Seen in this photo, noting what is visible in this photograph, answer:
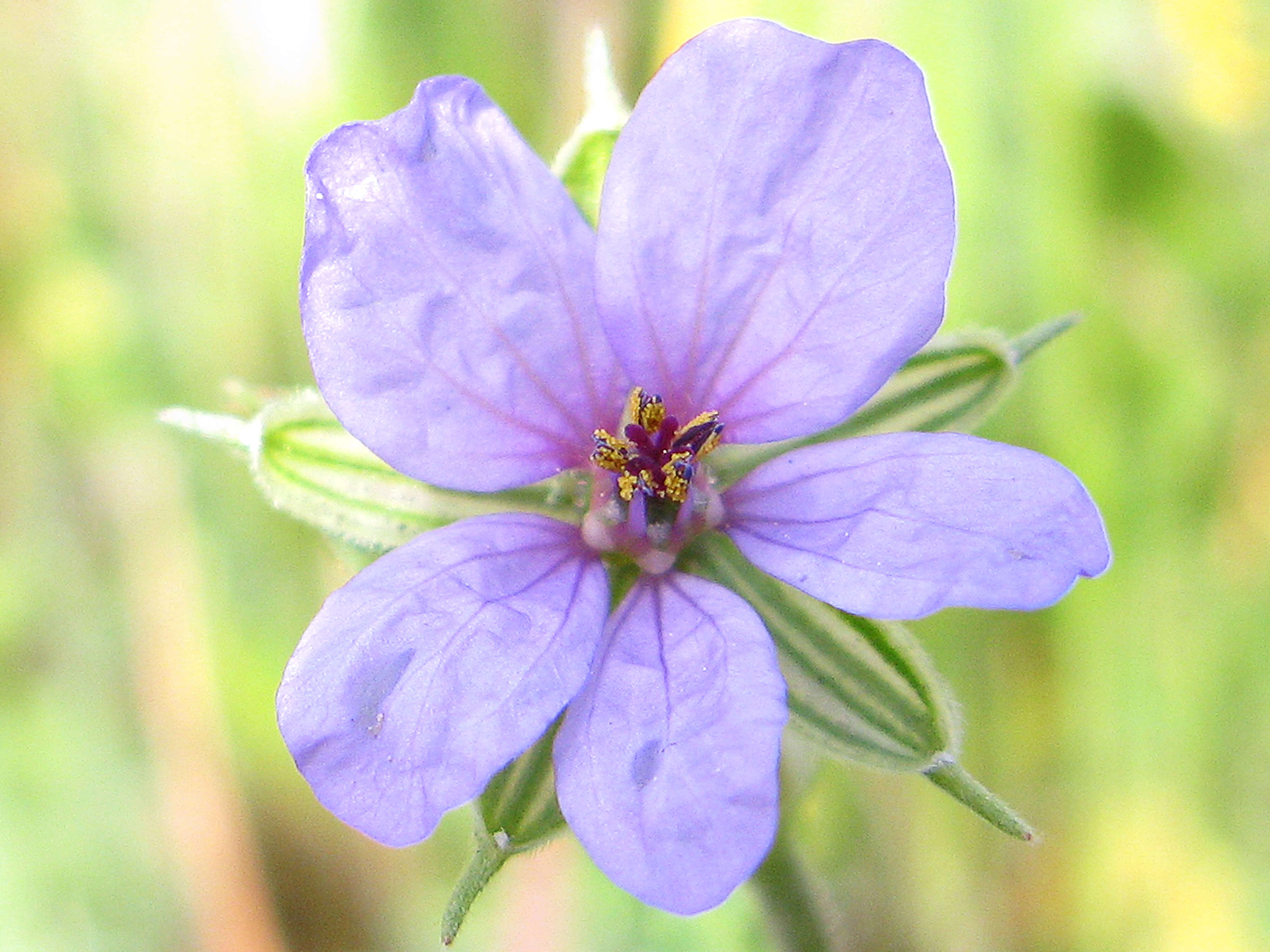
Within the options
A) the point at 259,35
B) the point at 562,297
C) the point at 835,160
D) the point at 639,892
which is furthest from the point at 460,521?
the point at 259,35

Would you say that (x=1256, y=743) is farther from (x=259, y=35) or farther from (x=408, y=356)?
(x=259, y=35)

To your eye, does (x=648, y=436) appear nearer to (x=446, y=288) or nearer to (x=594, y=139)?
(x=446, y=288)

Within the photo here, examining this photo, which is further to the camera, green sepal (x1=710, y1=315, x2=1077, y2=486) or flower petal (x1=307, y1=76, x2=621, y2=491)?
green sepal (x1=710, y1=315, x2=1077, y2=486)

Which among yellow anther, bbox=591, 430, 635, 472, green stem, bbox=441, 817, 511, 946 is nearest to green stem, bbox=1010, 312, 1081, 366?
yellow anther, bbox=591, 430, 635, 472

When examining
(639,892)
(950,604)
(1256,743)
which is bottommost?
(1256,743)

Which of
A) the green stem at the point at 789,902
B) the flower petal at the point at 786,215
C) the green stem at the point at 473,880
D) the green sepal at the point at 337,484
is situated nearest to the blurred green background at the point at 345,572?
the green stem at the point at 789,902

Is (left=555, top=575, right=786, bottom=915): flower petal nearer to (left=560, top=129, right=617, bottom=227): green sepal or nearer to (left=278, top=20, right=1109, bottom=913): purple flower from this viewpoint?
(left=278, top=20, right=1109, bottom=913): purple flower
